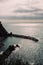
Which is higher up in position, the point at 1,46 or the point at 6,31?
the point at 6,31

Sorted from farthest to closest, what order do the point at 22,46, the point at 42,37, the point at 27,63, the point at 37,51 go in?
1. the point at 42,37
2. the point at 22,46
3. the point at 37,51
4. the point at 27,63

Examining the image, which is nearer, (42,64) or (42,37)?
(42,64)

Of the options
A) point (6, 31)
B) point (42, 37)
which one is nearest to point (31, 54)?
point (42, 37)

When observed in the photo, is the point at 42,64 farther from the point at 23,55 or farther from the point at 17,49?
the point at 17,49

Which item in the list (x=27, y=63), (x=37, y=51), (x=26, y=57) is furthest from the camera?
(x=37, y=51)

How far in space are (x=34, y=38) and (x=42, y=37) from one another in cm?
211

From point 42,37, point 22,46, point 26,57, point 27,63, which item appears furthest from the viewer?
point 42,37

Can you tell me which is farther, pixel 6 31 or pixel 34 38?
pixel 6 31

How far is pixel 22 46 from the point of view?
26.5 metres

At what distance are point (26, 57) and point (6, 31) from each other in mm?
9511

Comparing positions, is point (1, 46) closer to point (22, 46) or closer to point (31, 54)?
point (22, 46)

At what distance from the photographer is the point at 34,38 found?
27531 millimetres

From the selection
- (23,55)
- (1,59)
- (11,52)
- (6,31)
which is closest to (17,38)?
(6,31)

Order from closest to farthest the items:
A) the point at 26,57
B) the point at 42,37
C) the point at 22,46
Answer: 1. the point at 26,57
2. the point at 22,46
3. the point at 42,37
